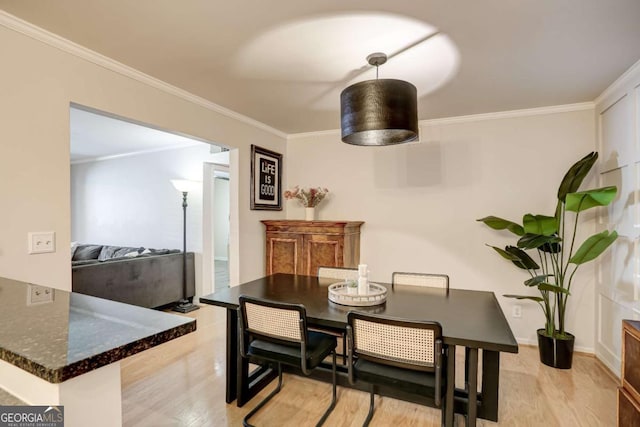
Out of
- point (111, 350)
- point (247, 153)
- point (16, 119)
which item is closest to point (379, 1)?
point (111, 350)

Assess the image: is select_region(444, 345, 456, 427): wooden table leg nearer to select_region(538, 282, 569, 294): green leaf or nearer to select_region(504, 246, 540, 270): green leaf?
select_region(538, 282, 569, 294): green leaf

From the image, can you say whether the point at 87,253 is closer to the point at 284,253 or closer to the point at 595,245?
the point at 284,253

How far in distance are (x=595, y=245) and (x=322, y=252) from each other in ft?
7.71

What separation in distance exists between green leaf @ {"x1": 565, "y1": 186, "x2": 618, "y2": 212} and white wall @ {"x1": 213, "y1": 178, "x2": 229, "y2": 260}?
6.60 metres

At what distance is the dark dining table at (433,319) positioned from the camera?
1.56 metres

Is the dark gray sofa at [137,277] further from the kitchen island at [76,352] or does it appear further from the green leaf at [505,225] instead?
the green leaf at [505,225]

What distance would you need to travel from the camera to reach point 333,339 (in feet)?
6.96

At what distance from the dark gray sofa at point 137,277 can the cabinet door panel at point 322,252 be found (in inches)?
76.0

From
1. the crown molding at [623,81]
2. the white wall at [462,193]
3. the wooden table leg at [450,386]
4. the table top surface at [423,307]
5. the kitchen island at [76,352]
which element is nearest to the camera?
the kitchen island at [76,352]

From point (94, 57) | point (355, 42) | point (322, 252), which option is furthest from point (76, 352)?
point (322, 252)

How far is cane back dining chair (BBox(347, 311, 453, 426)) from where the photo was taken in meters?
1.49

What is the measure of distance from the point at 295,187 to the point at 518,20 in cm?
299

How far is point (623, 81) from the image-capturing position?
98.6 inches

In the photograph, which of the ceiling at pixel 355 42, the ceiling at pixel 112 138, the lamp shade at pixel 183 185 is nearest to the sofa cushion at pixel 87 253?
the ceiling at pixel 112 138
